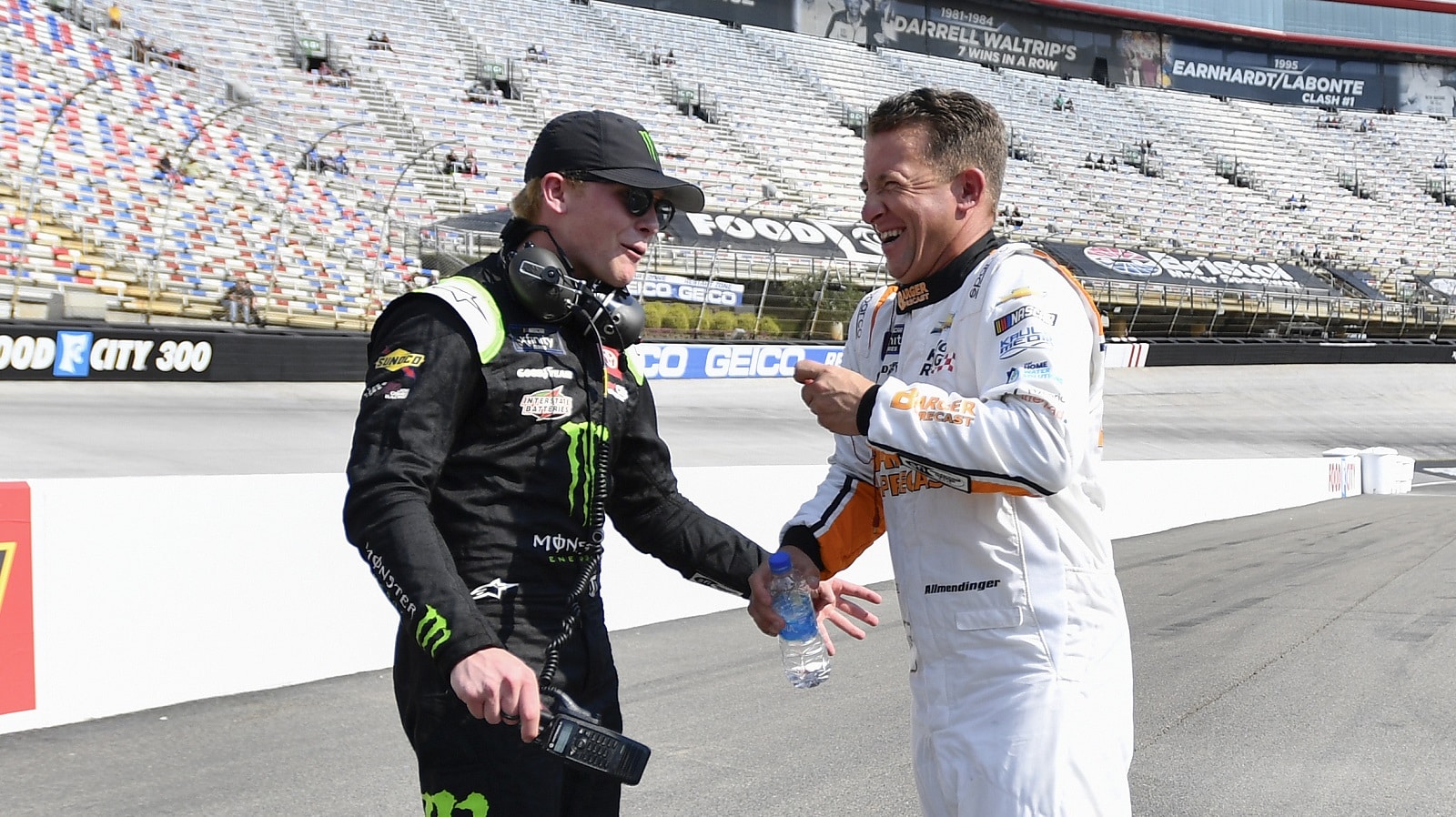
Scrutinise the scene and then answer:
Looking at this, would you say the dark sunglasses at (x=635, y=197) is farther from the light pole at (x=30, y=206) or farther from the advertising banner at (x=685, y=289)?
the advertising banner at (x=685, y=289)

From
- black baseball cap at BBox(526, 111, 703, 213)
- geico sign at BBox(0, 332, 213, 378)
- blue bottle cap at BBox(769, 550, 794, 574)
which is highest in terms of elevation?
black baseball cap at BBox(526, 111, 703, 213)

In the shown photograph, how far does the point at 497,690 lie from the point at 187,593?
14.6 ft

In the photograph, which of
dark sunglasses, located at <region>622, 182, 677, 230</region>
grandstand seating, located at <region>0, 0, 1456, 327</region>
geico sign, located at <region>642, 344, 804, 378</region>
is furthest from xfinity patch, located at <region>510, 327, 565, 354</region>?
geico sign, located at <region>642, 344, 804, 378</region>

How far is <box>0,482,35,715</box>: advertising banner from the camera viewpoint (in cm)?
520

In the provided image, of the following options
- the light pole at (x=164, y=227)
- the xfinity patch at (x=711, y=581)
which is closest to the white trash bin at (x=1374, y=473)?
the light pole at (x=164, y=227)

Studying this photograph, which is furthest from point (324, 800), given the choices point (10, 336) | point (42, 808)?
point (10, 336)

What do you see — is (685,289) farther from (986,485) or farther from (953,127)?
(986,485)

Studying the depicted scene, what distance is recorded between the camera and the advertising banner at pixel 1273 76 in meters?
61.2

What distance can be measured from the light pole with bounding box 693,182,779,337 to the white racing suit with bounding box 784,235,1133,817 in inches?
893

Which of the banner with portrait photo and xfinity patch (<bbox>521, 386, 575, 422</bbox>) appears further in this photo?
the banner with portrait photo

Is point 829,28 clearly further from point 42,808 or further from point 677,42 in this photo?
point 42,808

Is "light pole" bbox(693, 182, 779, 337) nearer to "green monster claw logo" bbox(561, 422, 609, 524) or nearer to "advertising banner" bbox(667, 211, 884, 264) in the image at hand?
"advertising banner" bbox(667, 211, 884, 264)

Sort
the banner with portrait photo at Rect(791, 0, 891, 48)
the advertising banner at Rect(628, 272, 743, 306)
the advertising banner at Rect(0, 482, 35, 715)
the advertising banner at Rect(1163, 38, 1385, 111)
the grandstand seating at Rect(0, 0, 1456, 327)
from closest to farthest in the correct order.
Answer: the advertising banner at Rect(0, 482, 35, 715), the grandstand seating at Rect(0, 0, 1456, 327), the advertising banner at Rect(628, 272, 743, 306), the banner with portrait photo at Rect(791, 0, 891, 48), the advertising banner at Rect(1163, 38, 1385, 111)

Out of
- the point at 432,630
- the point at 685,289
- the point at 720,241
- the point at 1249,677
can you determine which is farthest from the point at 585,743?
the point at 720,241
